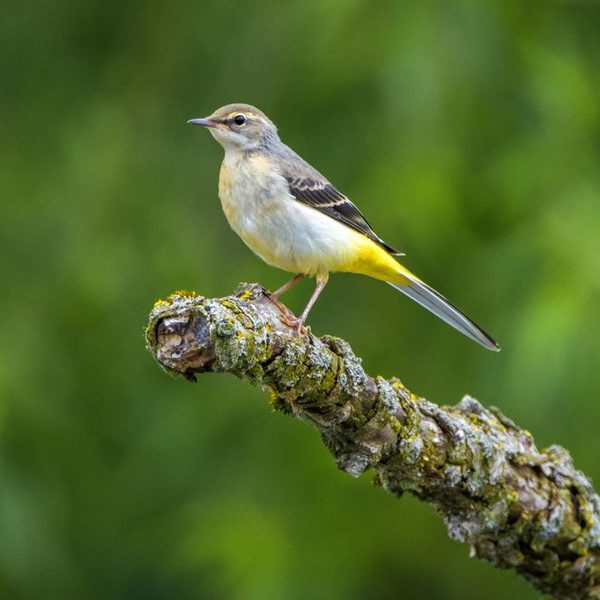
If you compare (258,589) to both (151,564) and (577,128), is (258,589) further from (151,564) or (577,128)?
(577,128)

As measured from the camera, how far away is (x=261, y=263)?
378 inches

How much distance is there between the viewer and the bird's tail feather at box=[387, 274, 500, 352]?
23.2 ft

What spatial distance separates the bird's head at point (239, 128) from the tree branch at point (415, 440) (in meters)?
2.35

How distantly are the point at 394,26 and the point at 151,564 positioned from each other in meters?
4.86

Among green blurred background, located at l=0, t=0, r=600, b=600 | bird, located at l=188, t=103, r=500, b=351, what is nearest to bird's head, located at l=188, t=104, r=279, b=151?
bird, located at l=188, t=103, r=500, b=351

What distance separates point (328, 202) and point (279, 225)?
2.30 feet

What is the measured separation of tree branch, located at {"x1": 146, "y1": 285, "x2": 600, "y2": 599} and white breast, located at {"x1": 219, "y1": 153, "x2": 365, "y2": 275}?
1448mm

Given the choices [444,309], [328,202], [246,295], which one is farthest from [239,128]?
[246,295]

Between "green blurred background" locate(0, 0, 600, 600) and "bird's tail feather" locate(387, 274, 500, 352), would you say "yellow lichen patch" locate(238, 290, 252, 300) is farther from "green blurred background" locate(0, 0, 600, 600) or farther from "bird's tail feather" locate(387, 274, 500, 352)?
"green blurred background" locate(0, 0, 600, 600)

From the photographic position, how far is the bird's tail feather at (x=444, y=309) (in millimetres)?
7082

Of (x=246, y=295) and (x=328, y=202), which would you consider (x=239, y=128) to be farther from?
(x=246, y=295)

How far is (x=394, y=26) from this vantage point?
8.75 metres

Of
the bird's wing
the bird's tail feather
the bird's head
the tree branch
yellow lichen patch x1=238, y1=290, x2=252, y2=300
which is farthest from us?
the bird's head

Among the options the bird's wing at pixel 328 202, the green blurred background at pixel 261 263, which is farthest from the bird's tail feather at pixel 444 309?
the green blurred background at pixel 261 263
